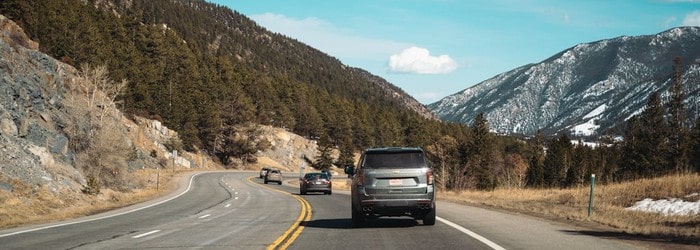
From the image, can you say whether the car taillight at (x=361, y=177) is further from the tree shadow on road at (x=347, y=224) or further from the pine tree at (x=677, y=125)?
the pine tree at (x=677, y=125)

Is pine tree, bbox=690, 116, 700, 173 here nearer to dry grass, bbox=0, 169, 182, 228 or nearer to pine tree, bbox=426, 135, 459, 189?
pine tree, bbox=426, 135, 459, 189

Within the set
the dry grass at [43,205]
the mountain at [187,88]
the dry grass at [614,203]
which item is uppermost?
the mountain at [187,88]

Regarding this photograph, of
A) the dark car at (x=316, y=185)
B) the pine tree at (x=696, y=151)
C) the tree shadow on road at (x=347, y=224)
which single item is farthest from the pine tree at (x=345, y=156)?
the tree shadow on road at (x=347, y=224)

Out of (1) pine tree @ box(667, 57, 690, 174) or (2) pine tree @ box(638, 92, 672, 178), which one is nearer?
(1) pine tree @ box(667, 57, 690, 174)

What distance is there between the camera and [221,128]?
10756 cm

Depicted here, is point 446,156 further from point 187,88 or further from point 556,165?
point 187,88

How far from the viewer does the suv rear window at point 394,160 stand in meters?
13.9

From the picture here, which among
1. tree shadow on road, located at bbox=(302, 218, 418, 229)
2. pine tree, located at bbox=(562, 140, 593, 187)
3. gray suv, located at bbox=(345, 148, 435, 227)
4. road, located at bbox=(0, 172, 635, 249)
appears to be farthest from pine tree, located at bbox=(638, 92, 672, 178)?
gray suv, located at bbox=(345, 148, 435, 227)

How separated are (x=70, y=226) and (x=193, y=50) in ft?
464

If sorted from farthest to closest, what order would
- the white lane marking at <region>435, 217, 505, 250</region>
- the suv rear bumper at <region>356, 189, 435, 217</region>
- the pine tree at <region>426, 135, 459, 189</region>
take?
1. the pine tree at <region>426, 135, 459, 189</region>
2. the suv rear bumper at <region>356, 189, 435, 217</region>
3. the white lane marking at <region>435, 217, 505, 250</region>

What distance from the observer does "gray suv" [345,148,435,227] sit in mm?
13539

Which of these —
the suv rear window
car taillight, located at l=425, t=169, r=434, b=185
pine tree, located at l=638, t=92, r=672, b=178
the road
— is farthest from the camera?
pine tree, located at l=638, t=92, r=672, b=178

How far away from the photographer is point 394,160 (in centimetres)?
1395

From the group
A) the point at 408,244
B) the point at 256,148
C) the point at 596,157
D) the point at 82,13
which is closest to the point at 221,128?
the point at 256,148
